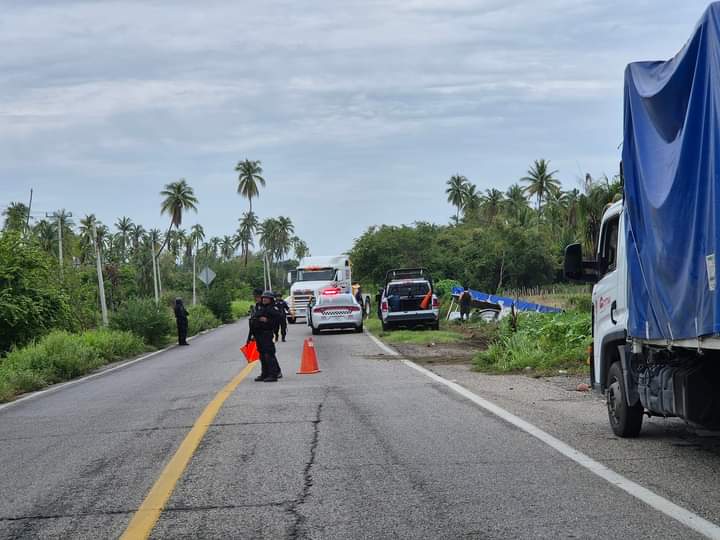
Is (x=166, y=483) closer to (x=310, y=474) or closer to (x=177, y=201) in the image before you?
(x=310, y=474)

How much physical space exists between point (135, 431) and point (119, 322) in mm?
23127

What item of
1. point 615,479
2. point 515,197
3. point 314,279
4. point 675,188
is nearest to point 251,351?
point 615,479

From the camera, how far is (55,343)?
22953 millimetres

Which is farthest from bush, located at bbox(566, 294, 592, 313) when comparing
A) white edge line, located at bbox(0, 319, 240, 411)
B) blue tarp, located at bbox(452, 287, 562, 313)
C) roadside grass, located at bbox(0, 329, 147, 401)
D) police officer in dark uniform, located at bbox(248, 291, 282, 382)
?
roadside grass, located at bbox(0, 329, 147, 401)

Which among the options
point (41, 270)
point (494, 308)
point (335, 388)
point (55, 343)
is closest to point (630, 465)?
point (335, 388)

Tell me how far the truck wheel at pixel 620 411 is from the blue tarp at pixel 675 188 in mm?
818

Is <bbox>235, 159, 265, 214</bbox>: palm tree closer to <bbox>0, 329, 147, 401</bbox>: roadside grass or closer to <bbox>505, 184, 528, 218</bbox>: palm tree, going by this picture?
<bbox>505, 184, 528, 218</bbox>: palm tree

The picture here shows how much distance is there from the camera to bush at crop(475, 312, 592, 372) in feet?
59.6

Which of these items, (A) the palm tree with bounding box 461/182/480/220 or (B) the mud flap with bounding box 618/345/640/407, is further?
(A) the palm tree with bounding box 461/182/480/220

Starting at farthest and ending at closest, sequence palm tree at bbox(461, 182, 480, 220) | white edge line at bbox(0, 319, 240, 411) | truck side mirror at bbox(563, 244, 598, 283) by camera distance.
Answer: palm tree at bbox(461, 182, 480, 220), white edge line at bbox(0, 319, 240, 411), truck side mirror at bbox(563, 244, 598, 283)

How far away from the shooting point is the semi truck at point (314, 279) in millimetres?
46906

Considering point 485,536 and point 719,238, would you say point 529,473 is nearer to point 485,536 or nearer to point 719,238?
point 485,536

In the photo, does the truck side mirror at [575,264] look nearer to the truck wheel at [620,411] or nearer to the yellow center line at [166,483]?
the truck wheel at [620,411]

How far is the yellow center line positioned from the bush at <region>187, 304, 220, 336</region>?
34295 mm
